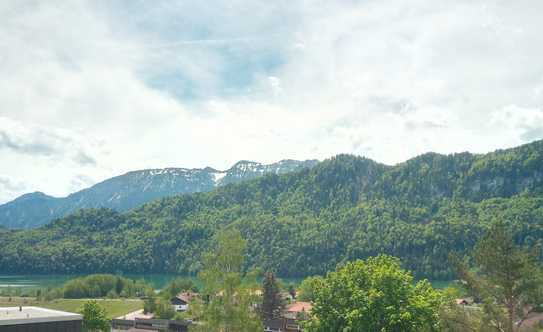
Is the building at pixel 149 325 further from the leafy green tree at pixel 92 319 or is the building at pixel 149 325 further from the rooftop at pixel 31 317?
the rooftop at pixel 31 317

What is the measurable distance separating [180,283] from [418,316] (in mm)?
95577

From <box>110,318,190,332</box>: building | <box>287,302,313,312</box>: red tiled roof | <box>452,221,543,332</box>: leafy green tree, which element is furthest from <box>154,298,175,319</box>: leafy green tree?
<box>452,221,543,332</box>: leafy green tree

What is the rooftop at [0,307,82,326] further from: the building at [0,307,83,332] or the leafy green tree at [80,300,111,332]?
the leafy green tree at [80,300,111,332]

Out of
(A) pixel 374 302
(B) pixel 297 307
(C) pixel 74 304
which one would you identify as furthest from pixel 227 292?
(C) pixel 74 304

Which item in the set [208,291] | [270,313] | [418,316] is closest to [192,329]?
[208,291]

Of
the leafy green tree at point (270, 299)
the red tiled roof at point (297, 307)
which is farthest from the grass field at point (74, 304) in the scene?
the leafy green tree at point (270, 299)

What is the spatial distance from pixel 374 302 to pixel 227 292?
8.92 metres

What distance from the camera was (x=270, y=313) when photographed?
72375 millimetres

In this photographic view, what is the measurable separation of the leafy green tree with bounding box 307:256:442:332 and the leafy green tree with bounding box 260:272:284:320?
124 ft

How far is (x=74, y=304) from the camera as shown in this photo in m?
108

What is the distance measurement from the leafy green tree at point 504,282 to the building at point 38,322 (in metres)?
21.9

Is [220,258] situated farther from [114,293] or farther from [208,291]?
[114,293]

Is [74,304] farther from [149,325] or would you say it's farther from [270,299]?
[270,299]

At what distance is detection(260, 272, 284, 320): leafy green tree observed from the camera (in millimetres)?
71375
